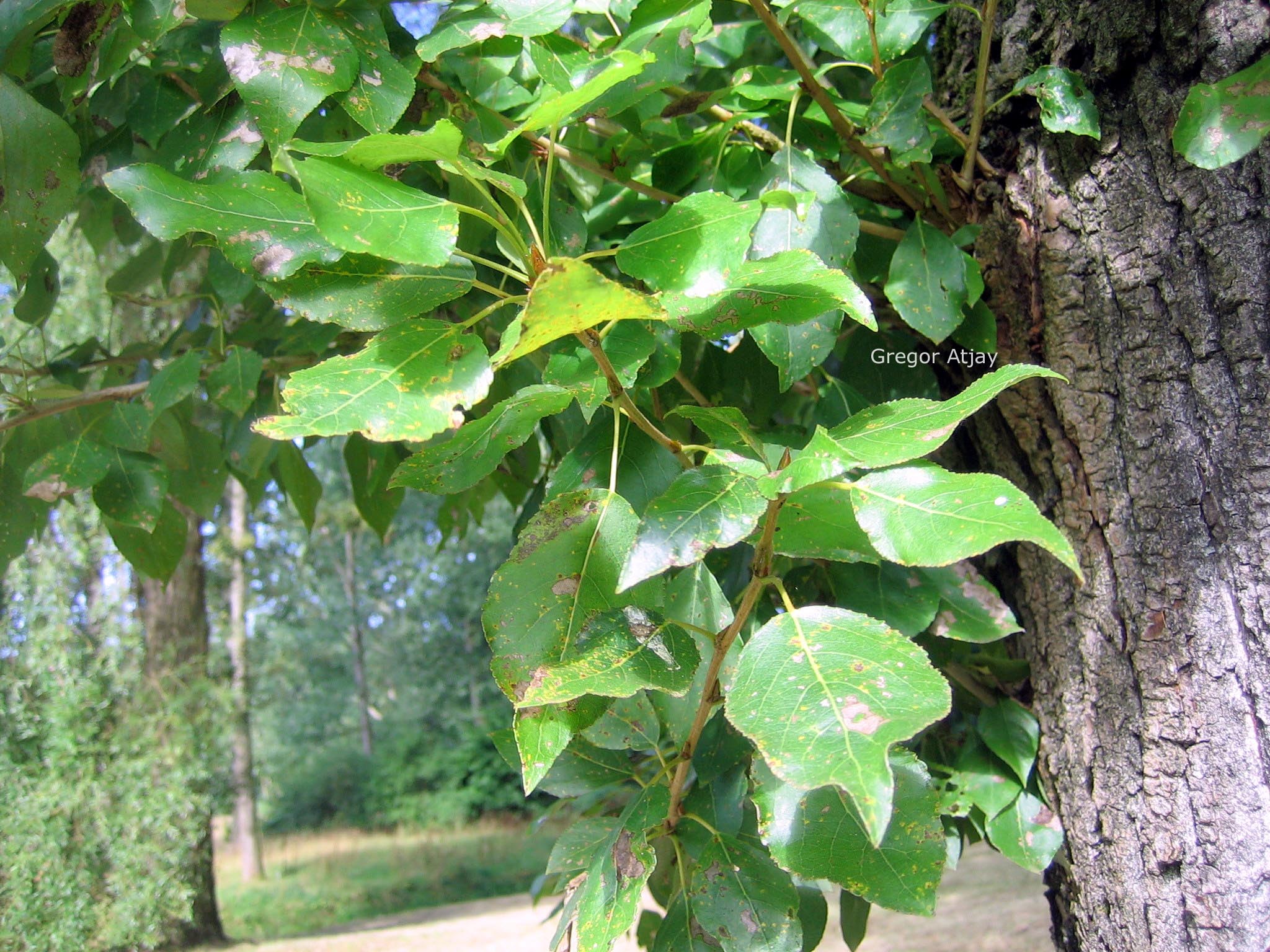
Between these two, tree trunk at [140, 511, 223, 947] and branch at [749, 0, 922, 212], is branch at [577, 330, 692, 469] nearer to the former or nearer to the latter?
branch at [749, 0, 922, 212]

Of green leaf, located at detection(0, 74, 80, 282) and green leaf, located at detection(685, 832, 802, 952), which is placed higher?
green leaf, located at detection(0, 74, 80, 282)

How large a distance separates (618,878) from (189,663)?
19.1 feet

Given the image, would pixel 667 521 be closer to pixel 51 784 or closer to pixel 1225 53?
pixel 1225 53

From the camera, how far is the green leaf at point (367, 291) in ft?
2.00

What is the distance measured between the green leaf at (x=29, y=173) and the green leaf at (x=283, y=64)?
233 millimetres

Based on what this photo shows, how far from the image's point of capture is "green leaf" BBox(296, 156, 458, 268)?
0.52 meters

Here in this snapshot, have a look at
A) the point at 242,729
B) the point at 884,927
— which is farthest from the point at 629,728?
the point at 242,729

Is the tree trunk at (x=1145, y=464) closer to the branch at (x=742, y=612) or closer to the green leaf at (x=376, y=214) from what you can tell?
the branch at (x=742, y=612)

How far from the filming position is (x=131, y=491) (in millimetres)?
1086

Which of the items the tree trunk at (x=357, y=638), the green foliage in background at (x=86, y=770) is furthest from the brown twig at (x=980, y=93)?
the tree trunk at (x=357, y=638)

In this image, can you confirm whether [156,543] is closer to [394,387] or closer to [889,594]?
[394,387]

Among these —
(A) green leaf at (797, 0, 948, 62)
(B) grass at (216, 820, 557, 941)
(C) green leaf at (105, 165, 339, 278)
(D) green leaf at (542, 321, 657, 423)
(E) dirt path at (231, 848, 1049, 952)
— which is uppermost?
(A) green leaf at (797, 0, 948, 62)

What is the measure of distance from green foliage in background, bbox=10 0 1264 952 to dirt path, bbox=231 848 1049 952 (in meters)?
1.48

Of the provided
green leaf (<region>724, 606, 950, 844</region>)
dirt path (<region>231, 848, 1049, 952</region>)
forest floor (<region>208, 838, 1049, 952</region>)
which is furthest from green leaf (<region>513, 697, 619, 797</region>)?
dirt path (<region>231, 848, 1049, 952</region>)
